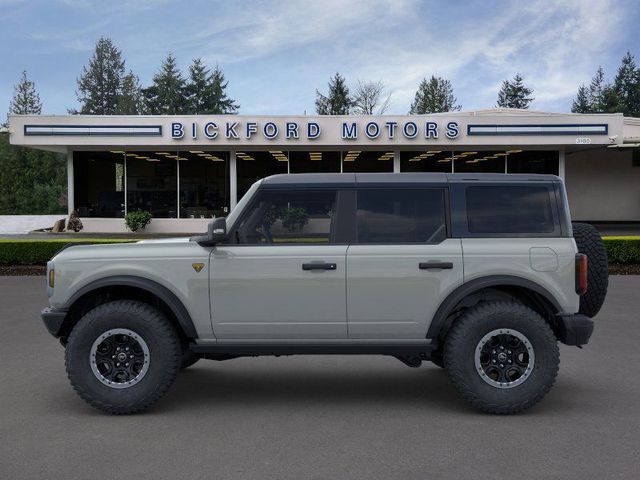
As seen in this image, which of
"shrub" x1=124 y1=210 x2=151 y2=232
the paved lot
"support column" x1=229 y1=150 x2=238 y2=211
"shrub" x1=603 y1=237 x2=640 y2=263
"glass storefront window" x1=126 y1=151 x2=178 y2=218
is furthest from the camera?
"glass storefront window" x1=126 y1=151 x2=178 y2=218

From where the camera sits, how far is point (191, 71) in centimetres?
8119

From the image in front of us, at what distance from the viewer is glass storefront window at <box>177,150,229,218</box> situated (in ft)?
101

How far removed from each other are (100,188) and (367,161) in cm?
1206

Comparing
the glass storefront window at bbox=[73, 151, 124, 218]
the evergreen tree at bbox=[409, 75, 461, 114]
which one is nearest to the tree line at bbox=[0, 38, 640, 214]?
the evergreen tree at bbox=[409, 75, 461, 114]

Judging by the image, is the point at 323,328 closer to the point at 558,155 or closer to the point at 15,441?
the point at 15,441

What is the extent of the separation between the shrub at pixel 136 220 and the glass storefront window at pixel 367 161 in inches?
355

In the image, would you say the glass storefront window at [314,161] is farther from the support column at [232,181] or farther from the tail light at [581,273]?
the tail light at [581,273]

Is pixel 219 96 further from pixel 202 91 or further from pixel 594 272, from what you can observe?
pixel 594 272

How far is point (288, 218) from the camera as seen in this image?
5609mm

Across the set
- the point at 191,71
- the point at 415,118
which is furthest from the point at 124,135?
the point at 191,71

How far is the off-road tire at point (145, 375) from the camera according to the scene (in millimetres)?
5438

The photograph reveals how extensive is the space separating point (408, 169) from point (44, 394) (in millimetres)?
26500

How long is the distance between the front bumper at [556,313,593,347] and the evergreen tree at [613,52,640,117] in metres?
84.4

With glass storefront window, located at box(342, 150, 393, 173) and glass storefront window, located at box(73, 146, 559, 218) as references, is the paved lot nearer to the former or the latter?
glass storefront window, located at box(73, 146, 559, 218)
